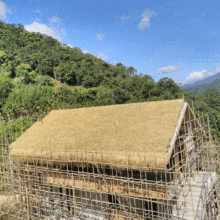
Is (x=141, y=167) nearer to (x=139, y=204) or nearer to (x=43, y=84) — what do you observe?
(x=139, y=204)

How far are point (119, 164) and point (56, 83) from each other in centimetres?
2914

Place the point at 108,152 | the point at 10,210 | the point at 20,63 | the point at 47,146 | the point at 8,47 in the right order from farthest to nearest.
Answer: the point at 8,47, the point at 20,63, the point at 10,210, the point at 47,146, the point at 108,152

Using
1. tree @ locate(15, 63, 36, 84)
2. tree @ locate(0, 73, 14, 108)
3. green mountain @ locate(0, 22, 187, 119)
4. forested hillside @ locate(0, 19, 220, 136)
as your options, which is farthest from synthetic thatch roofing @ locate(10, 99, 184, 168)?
tree @ locate(15, 63, 36, 84)

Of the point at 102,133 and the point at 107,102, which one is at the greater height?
the point at 107,102

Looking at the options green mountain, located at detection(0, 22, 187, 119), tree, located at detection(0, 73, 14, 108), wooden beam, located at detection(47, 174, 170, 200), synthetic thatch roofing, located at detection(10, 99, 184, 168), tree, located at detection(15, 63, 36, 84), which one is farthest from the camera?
tree, located at detection(15, 63, 36, 84)

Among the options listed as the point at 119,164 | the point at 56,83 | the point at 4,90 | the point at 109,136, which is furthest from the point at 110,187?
the point at 56,83

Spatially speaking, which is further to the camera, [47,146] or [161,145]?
[47,146]

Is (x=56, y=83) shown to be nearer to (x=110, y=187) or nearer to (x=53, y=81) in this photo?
(x=53, y=81)

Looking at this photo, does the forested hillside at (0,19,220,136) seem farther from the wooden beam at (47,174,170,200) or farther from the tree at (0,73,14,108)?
the wooden beam at (47,174,170,200)

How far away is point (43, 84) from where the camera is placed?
96.5 ft

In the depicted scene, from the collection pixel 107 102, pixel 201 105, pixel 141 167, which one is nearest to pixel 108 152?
pixel 141 167

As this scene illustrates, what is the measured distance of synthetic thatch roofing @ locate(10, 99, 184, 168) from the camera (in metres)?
5.33

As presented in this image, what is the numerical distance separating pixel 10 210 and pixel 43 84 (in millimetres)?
23444

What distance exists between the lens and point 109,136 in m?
6.44
